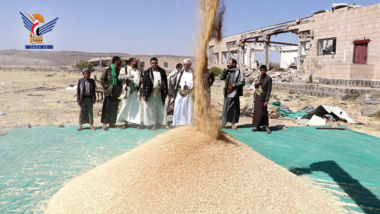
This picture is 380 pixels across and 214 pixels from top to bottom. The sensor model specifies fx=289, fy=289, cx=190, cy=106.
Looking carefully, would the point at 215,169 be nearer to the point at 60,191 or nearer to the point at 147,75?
the point at 60,191

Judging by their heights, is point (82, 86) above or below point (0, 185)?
above

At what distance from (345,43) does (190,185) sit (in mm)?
13841

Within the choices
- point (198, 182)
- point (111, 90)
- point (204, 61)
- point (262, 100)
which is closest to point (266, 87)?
point (262, 100)

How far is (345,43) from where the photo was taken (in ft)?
44.7

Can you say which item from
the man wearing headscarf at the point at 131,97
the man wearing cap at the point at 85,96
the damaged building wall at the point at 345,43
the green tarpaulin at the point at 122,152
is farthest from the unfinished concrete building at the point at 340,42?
the man wearing cap at the point at 85,96

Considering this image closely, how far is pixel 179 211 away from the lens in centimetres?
222

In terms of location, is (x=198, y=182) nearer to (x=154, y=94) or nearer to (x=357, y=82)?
(x=154, y=94)

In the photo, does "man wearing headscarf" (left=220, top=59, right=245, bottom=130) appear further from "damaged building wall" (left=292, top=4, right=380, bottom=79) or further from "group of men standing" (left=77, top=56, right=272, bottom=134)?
"damaged building wall" (left=292, top=4, right=380, bottom=79)

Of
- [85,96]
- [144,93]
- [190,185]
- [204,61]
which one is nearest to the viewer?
[190,185]

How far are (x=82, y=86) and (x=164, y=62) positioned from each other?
31.0 meters

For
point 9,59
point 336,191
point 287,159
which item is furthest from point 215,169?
point 9,59

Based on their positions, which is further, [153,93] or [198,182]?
[153,93]

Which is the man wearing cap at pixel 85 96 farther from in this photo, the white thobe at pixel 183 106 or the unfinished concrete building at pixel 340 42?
the unfinished concrete building at pixel 340 42

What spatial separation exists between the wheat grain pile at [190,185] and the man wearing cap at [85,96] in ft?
10.0
